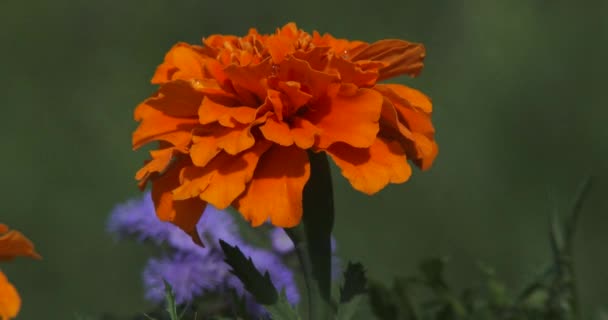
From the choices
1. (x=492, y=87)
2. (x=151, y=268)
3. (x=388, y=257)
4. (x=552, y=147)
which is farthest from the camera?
(x=492, y=87)

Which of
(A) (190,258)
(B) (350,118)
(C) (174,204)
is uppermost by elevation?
(B) (350,118)

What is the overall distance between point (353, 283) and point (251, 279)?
0.13 meters

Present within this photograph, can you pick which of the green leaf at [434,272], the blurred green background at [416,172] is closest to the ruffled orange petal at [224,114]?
the green leaf at [434,272]

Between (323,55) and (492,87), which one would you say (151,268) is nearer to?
(323,55)

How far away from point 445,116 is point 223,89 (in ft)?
7.77

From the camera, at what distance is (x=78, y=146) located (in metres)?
3.92

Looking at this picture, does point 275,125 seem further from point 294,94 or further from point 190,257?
point 190,257

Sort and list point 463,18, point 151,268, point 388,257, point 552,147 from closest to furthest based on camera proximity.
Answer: point 151,268, point 388,257, point 552,147, point 463,18

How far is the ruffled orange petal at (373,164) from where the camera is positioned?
4.82 ft

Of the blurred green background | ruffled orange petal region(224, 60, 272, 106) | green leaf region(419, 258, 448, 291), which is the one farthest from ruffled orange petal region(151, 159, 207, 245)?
the blurred green background

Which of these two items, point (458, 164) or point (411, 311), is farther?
point (458, 164)

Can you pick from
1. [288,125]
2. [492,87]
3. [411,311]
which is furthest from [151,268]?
[492,87]

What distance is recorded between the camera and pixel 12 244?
1.35 metres

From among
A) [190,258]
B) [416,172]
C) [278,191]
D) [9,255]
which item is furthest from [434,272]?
[416,172]
